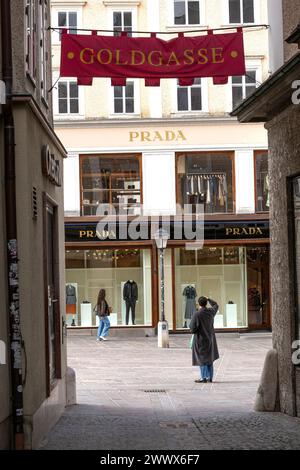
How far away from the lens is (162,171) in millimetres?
32719

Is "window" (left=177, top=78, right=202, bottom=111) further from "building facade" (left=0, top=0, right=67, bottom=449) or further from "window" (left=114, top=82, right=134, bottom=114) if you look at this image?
"building facade" (left=0, top=0, right=67, bottom=449)

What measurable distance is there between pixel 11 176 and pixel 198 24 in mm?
24069

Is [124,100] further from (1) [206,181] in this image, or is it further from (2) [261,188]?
(2) [261,188]

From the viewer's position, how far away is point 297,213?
41.7 ft

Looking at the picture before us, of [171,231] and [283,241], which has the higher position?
[171,231]

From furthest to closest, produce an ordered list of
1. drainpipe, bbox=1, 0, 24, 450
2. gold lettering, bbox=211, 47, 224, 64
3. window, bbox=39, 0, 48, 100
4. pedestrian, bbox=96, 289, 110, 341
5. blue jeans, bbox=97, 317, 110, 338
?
blue jeans, bbox=97, 317, 110, 338, pedestrian, bbox=96, 289, 110, 341, gold lettering, bbox=211, 47, 224, 64, window, bbox=39, 0, 48, 100, drainpipe, bbox=1, 0, 24, 450

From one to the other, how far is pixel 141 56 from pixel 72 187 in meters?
19.6

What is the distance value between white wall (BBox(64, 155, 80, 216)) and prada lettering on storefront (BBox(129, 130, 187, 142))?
2.11 meters

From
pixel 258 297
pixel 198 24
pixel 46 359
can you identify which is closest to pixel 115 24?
pixel 198 24

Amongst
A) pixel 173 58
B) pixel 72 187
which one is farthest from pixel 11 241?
pixel 72 187

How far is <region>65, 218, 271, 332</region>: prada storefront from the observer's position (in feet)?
108

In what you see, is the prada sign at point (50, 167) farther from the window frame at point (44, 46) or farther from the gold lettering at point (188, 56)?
the gold lettering at point (188, 56)

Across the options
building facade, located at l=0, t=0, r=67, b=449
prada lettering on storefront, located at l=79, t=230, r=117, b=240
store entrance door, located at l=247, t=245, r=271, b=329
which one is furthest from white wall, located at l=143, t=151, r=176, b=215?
building facade, located at l=0, t=0, r=67, b=449

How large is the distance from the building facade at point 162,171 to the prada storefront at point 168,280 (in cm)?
3
